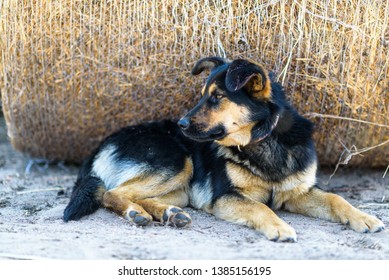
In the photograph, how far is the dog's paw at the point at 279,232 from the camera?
13.2 feet

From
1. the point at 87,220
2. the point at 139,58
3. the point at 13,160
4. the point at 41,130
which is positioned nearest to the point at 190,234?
the point at 87,220

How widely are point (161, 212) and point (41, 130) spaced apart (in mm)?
1992

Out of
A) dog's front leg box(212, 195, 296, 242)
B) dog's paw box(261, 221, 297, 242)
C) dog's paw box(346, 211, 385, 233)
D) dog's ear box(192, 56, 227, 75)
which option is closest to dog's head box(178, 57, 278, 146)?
dog's ear box(192, 56, 227, 75)

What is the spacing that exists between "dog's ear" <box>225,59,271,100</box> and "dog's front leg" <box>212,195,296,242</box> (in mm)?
817

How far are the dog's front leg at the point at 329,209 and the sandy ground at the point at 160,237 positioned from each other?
7cm

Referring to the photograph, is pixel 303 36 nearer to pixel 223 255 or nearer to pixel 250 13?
pixel 250 13

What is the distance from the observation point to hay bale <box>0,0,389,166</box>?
4953 mm

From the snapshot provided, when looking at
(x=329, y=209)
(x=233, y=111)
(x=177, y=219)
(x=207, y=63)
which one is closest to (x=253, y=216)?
(x=177, y=219)

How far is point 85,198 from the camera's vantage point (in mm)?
4750

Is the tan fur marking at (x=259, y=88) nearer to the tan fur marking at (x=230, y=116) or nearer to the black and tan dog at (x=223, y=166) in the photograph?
the black and tan dog at (x=223, y=166)

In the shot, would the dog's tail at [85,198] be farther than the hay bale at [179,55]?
No

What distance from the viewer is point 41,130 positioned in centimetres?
597

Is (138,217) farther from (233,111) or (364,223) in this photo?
(364,223)

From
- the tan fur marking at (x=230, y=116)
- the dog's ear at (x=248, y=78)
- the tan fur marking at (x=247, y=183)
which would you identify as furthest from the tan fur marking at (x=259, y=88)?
the tan fur marking at (x=247, y=183)
